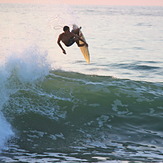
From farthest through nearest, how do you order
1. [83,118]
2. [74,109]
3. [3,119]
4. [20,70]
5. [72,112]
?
[20,70], [74,109], [72,112], [83,118], [3,119]

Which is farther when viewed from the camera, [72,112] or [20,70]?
[20,70]

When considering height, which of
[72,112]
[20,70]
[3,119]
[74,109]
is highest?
[20,70]

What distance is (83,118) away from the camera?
11.7m

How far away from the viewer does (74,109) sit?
40.3 ft

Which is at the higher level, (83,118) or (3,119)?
(83,118)

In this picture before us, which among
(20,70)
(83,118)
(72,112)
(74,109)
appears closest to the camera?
(83,118)

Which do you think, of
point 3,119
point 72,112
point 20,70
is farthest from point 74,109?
point 20,70

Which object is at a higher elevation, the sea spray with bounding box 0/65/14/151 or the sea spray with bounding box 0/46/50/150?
the sea spray with bounding box 0/46/50/150

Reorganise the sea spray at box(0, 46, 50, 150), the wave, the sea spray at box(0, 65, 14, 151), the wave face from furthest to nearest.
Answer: the sea spray at box(0, 46, 50, 150), the wave, the sea spray at box(0, 65, 14, 151), the wave face

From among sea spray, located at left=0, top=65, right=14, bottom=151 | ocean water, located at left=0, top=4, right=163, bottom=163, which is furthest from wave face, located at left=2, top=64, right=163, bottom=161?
sea spray, located at left=0, top=65, right=14, bottom=151

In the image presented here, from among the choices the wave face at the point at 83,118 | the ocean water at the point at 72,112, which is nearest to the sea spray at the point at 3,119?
the ocean water at the point at 72,112

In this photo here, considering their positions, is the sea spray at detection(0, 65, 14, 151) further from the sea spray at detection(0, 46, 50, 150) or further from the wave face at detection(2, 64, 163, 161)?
the wave face at detection(2, 64, 163, 161)

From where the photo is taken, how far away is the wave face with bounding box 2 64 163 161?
9094 millimetres

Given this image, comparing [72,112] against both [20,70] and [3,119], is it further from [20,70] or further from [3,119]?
[20,70]
